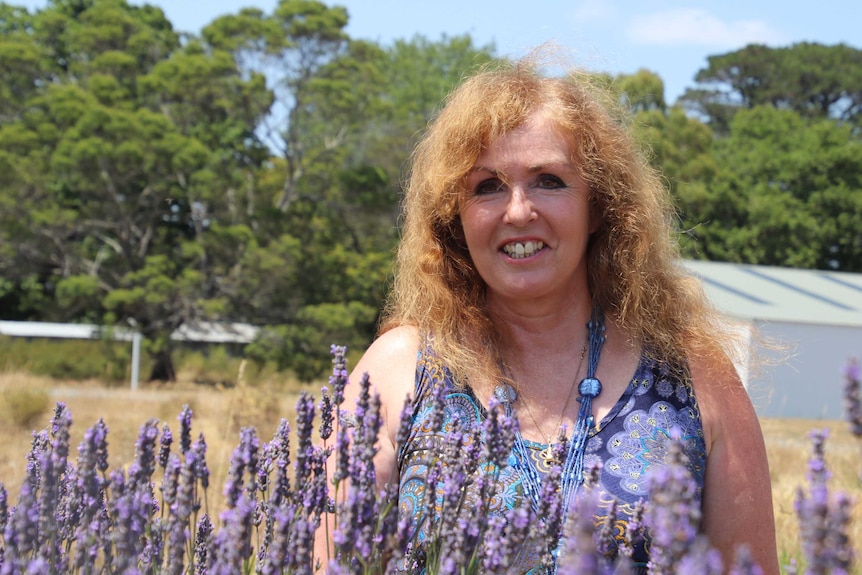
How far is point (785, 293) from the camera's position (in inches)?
932

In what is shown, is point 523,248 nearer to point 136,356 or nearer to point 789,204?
point 136,356

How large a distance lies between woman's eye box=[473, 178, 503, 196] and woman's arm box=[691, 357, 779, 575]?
684 mm

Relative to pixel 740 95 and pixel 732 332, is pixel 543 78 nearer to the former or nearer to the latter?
pixel 732 332

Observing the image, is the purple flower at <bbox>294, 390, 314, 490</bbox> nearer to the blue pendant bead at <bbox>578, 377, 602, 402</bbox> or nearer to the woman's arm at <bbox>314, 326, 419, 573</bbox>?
the woman's arm at <bbox>314, 326, 419, 573</bbox>

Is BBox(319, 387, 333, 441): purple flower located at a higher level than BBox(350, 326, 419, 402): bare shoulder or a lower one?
lower

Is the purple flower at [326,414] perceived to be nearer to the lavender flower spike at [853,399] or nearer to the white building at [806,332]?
the lavender flower spike at [853,399]

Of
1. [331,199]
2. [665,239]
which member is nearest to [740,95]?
[331,199]

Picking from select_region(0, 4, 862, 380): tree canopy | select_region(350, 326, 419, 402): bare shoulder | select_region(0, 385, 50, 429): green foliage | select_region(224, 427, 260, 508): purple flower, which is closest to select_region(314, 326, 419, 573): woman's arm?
select_region(350, 326, 419, 402): bare shoulder

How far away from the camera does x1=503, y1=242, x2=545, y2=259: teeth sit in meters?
2.46

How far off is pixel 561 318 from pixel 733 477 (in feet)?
1.93

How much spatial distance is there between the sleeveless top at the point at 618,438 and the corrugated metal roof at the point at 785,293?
17.2 m

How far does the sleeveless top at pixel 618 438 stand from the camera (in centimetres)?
228

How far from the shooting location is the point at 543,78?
108 inches

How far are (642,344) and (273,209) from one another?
20665mm
